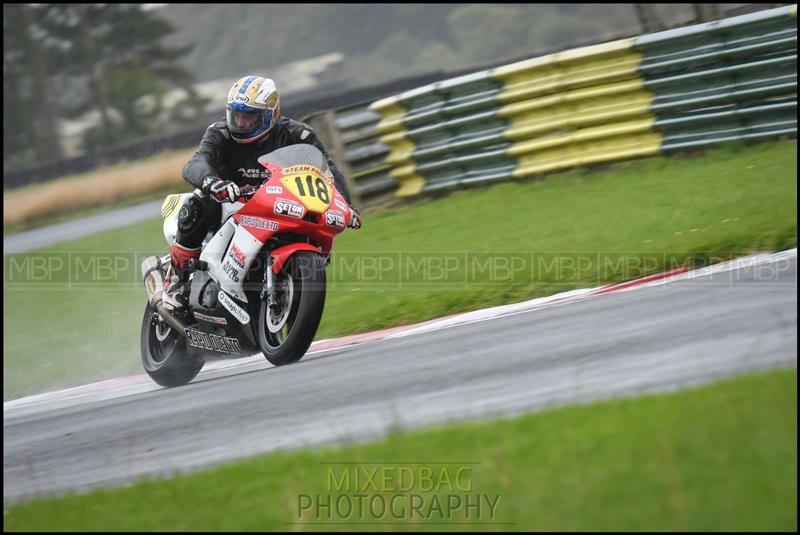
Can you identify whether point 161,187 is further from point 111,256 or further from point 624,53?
point 624,53

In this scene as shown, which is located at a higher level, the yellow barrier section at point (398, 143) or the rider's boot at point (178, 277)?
the yellow barrier section at point (398, 143)

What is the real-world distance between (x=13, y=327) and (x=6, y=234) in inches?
427

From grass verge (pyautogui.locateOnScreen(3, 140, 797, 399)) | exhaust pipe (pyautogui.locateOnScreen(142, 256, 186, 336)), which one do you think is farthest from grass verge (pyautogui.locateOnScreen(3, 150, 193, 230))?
exhaust pipe (pyautogui.locateOnScreen(142, 256, 186, 336))

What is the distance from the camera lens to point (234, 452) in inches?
196

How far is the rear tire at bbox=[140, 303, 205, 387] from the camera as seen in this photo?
315 inches

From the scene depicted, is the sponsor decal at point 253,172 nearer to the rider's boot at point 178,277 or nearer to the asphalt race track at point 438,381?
the rider's boot at point 178,277

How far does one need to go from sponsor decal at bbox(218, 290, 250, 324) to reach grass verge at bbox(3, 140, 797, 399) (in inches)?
70.0

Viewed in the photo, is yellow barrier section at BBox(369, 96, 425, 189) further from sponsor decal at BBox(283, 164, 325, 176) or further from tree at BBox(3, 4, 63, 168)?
tree at BBox(3, 4, 63, 168)

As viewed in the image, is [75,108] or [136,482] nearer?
[136,482]

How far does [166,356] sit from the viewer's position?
8.10 m

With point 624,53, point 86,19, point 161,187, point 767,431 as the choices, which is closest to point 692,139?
point 624,53

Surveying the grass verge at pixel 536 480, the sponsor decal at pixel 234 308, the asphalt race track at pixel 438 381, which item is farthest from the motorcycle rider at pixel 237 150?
the grass verge at pixel 536 480

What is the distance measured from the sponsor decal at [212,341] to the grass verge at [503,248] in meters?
1.59

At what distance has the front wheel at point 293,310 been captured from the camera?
6656 mm
